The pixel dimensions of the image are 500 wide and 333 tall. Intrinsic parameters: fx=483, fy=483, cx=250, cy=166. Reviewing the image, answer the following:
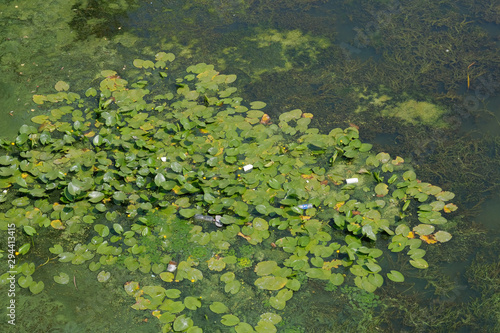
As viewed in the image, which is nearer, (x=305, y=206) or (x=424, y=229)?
(x=424, y=229)

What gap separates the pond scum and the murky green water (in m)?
0.10

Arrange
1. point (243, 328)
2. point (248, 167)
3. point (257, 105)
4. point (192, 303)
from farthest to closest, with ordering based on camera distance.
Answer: point (257, 105)
point (248, 167)
point (192, 303)
point (243, 328)

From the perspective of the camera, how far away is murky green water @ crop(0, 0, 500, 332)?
2.75 m

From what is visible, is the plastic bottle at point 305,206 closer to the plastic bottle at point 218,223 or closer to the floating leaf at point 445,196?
the plastic bottle at point 218,223

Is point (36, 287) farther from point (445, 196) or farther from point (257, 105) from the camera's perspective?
point (445, 196)

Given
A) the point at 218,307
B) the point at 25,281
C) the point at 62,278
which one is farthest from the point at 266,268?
the point at 25,281

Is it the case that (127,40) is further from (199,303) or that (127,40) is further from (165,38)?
(199,303)

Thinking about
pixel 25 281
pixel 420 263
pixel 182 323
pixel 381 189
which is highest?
pixel 381 189

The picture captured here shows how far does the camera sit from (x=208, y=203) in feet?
10.7

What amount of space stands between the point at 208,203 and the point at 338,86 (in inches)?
65.7

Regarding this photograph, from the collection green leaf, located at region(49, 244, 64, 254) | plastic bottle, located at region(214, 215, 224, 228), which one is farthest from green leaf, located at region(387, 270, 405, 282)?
green leaf, located at region(49, 244, 64, 254)

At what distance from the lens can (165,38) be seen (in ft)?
15.6

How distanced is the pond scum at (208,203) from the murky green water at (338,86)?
0.10 m

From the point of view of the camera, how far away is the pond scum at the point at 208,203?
9.45ft
